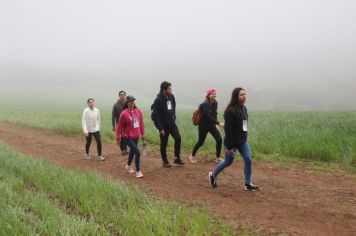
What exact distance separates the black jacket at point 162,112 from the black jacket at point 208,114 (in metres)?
0.88

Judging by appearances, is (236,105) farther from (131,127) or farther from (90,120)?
(90,120)

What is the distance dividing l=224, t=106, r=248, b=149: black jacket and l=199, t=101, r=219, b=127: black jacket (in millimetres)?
2632

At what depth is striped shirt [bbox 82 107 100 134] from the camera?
462 inches

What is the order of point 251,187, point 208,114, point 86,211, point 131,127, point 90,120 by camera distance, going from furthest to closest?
point 90,120, point 208,114, point 131,127, point 251,187, point 86,211

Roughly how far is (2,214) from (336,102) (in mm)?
110405

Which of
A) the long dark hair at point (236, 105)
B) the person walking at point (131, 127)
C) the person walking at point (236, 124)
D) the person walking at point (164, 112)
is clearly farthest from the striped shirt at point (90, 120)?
the long dark hair at point (236, 105)

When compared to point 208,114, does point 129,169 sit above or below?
below

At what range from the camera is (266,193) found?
7625mm

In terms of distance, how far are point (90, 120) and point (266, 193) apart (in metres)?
6.40

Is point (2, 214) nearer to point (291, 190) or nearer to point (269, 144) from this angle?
point (291, 190)

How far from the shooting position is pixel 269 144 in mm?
12047

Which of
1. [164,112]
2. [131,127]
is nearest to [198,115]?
[164,112]

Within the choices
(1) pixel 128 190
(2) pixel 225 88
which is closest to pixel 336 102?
(2) pixel 225 88

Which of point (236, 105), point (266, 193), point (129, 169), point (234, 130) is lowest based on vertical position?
point (129, 169)
